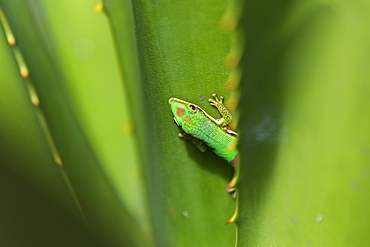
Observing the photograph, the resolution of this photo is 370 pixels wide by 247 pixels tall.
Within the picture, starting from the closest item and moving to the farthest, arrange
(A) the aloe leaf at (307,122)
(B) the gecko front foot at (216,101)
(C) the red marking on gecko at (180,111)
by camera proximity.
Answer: (A) the aloe leaf at (307,122) < (B) the gecko front foot at (216,101) < (C) the red marking on gecko at (180,111)

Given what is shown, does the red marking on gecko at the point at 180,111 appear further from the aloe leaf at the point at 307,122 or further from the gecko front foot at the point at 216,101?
the aloe leaf at the point at 307,122

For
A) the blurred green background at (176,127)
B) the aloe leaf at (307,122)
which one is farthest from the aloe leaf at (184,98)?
the aloe leaf at (307,122)

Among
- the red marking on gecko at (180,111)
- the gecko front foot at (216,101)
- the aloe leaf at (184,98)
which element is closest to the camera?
the aloe leaf at (184,98)

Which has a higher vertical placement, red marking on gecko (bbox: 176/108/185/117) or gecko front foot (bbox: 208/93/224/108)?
gecko front foot (bbox: 208/93/224/108)

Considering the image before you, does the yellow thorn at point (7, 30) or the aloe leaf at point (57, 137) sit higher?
the yellow thorn at point (7, 30)

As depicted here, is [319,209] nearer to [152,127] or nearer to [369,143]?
[369,143]

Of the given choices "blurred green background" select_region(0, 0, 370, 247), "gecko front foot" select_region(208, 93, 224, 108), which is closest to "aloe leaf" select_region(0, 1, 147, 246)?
"blurred green background" select_region(0, 0, 370, 247)

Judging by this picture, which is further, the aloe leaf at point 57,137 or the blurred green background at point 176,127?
the aloe leaf at point 57,137

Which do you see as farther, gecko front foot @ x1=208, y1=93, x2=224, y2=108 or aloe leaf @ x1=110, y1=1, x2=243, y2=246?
gecko front foot @ x1=208, y1=93, x2=224, y2=108

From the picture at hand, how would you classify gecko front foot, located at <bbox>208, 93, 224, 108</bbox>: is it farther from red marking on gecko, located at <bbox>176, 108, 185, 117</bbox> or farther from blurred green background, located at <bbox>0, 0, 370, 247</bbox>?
red marking on gecko, located at <bbox>176, 108, 185, 117</bbox>
